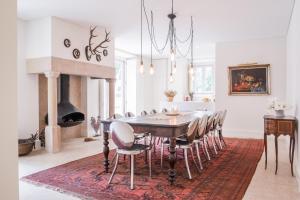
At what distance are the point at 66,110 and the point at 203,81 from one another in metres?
6.10

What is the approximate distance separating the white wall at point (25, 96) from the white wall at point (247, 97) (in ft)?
16.6

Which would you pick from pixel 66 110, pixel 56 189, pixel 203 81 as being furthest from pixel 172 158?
pixel 203 81

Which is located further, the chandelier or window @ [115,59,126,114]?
window @ [115,59,126,114]

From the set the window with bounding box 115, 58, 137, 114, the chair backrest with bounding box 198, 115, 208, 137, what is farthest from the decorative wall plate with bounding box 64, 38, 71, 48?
the window with bounding box 115, 58, 137, 114

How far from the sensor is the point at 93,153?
4.96m

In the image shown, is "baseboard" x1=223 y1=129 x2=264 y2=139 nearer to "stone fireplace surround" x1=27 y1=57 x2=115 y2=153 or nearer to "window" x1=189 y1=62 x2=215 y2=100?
"window" x1=189 y1=62 x2=215 y2=100

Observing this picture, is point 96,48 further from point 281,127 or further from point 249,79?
point 281,127

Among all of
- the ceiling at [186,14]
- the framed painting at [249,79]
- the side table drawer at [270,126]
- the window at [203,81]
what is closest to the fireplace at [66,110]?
the ceiling at [186,14]

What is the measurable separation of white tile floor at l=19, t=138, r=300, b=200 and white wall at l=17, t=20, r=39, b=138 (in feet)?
2.23

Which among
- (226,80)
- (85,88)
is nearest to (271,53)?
(226,80)

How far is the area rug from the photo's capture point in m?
2.85

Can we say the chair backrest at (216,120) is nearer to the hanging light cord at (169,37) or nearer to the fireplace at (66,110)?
the hanging light cord at (169,37)

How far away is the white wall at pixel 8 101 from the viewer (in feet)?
4.52

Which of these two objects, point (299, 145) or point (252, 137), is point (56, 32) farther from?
point (252, 137)
